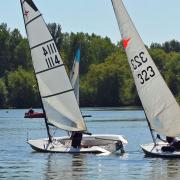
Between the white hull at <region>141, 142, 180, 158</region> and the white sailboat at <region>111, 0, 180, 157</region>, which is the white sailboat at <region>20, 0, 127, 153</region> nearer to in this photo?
the white hull at <region>141, 142, 180, 158</region>

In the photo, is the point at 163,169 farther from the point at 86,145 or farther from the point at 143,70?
the point at 86,145

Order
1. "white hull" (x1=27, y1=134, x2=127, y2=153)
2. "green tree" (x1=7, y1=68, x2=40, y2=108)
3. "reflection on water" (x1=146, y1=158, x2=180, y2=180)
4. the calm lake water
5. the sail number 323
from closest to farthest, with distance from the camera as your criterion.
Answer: "reflection on water" (x1=146, y1=158, x2=180, y2=180), the calm lake water, the sail number 323, "white hull" (x1=27, y1=134, x2=127, y2=153), "green tree" (x1=7, y1=68, x2=40, y2=108)

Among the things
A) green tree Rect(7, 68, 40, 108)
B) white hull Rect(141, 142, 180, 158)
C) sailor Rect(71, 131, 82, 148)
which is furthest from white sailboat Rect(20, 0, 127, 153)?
green tree Rect(7, 68, 40, 108)

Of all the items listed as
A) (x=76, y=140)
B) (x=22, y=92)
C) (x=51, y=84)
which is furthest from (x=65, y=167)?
(x=22, y=92)

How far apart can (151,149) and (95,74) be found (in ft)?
413

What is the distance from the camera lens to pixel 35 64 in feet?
143

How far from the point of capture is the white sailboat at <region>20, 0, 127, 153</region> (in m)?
43.1

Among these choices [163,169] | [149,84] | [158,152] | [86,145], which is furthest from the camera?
[86,145]

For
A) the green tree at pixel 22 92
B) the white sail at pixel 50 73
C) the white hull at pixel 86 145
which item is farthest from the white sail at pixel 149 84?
the green tree at pixel 22 92

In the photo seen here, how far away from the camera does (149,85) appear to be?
129 ft

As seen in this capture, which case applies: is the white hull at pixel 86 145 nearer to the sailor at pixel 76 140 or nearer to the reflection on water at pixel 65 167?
the sailor at pixel 76 140

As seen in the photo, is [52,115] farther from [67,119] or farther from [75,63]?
[75,63]

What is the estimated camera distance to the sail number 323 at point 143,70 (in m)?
39.2

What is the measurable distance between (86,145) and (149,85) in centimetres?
659
